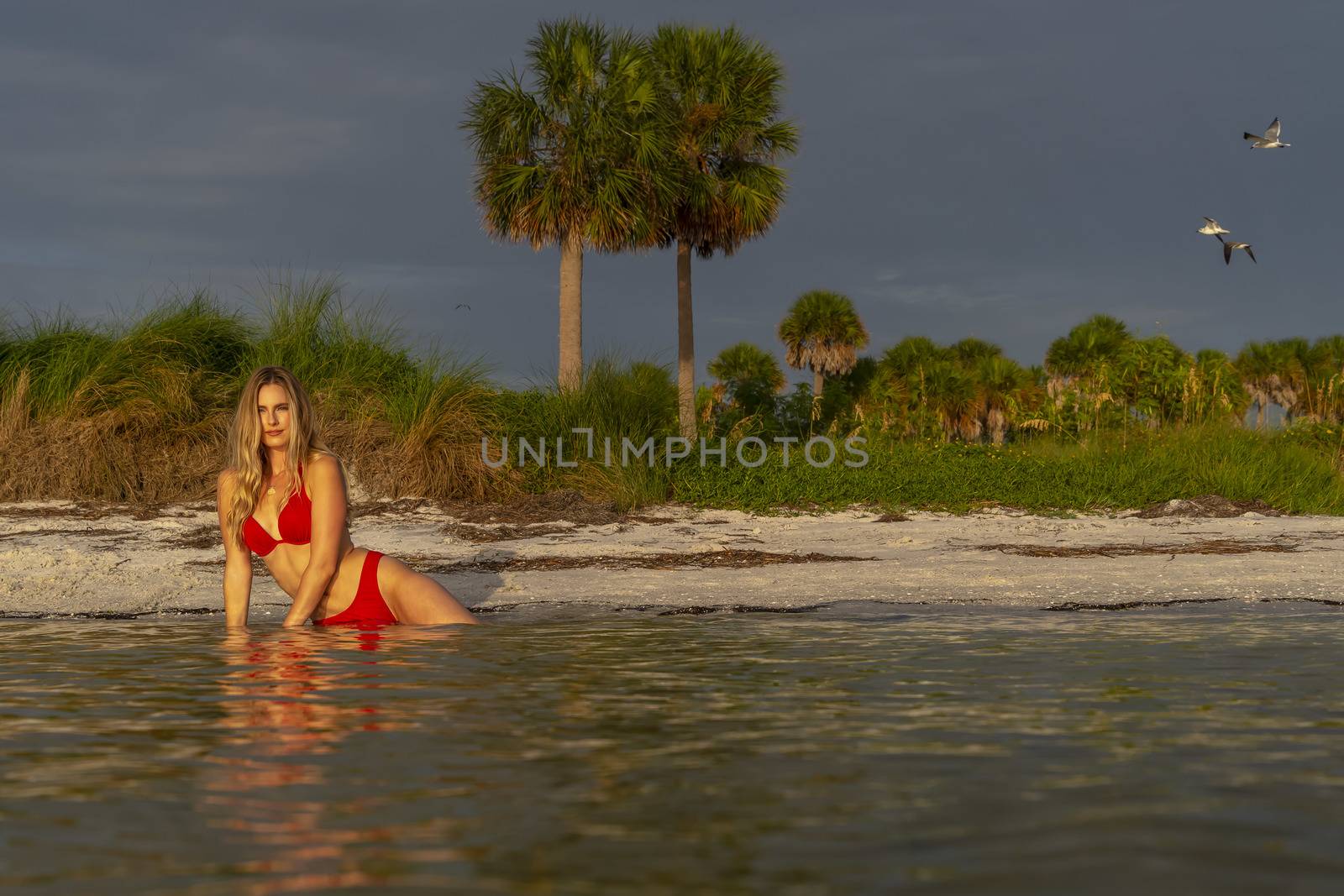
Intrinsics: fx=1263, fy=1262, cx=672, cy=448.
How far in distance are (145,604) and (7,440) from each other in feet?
26.9

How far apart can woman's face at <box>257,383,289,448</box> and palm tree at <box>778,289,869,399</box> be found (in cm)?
4182

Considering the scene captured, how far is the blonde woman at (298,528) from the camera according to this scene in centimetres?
617

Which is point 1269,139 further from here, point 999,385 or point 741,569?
point 999,385

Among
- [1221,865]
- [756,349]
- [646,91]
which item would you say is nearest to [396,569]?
[1221,865]

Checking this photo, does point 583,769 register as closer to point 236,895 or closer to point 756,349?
point 236,895

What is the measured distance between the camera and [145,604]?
828cm

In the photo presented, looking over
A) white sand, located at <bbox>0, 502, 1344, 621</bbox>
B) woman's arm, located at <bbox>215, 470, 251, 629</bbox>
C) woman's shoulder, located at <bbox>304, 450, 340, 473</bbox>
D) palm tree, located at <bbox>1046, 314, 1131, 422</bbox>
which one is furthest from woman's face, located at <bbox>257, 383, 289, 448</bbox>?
palm tree, located at <bbox>1046, 314, 1131, 422</bbox>

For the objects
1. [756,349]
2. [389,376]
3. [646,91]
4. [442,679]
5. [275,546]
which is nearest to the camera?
[442,679]

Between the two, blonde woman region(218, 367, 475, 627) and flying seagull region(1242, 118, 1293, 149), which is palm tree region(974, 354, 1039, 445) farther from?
blonde woman region(218, 367, 475, 627)

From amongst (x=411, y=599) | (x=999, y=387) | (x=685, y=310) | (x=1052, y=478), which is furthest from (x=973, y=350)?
(x=411, y=599)

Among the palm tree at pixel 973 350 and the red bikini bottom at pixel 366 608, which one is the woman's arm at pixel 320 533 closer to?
the red bikini bottom at pixel 366 608

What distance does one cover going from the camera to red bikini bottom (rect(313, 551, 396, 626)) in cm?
643

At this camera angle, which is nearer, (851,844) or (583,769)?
(851,844)

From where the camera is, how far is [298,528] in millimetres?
6363
